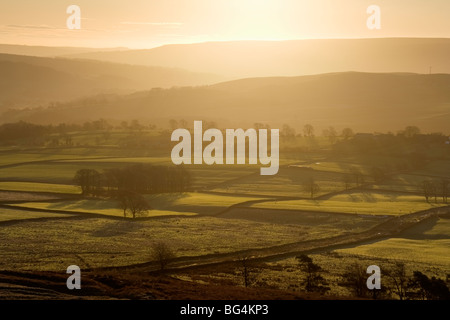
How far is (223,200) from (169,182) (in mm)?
11640

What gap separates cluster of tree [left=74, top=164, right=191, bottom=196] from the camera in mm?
75500

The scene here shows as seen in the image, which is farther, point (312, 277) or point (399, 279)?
point (312, 277)

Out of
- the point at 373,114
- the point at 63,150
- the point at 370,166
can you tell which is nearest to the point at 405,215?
the point at 370,166

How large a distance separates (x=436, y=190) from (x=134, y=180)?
35.9 meters

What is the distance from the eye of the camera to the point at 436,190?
7775cm

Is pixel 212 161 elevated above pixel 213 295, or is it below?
above

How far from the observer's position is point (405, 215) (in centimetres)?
6291

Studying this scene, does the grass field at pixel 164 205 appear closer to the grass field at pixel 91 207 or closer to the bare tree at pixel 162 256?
the grass field at pixel 91 207

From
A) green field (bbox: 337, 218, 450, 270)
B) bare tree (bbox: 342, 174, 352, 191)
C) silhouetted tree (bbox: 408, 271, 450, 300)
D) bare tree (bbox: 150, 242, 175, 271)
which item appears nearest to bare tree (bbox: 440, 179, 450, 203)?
bare tree (bbox: 342, 174, 352, 191)

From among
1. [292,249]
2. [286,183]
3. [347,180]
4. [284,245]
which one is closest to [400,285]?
[292,249]

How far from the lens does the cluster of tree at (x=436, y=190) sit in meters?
73.9

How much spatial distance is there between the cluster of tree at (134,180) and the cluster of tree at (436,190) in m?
28.0

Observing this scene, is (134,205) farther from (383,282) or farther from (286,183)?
(383,282)
